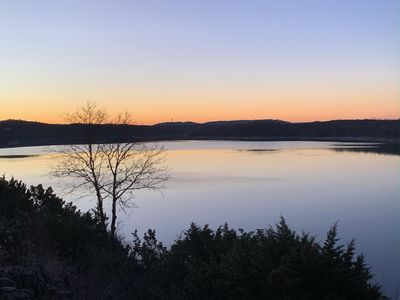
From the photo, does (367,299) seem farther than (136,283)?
No

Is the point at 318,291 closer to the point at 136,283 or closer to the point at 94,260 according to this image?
the point at 136,283

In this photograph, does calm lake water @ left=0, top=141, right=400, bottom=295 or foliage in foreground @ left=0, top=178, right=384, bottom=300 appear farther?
calm lake water @ left=0, top=141, right=400, bottom=295

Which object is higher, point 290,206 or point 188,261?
point 188,261

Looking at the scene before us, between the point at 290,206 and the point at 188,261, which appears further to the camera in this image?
the point at 290,206

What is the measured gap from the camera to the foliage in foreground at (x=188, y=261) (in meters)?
5.89

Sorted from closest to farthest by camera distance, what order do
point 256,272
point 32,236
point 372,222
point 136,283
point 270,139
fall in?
point 256,272, point 136,283, point 32,236, point 372,222, point 270,139

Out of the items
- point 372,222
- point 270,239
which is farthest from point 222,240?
point 372,222

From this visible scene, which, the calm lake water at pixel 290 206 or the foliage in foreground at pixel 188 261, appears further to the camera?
the calm lake water at pixel 290 206

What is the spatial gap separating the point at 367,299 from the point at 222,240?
4354 mm

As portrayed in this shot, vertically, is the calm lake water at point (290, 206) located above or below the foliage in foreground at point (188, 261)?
below

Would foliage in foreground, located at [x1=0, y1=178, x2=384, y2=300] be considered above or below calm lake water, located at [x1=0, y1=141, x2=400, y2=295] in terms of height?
above

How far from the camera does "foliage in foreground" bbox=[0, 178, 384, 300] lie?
5.89 meters

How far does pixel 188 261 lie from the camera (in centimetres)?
913

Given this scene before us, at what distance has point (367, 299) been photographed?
5.80 metres
